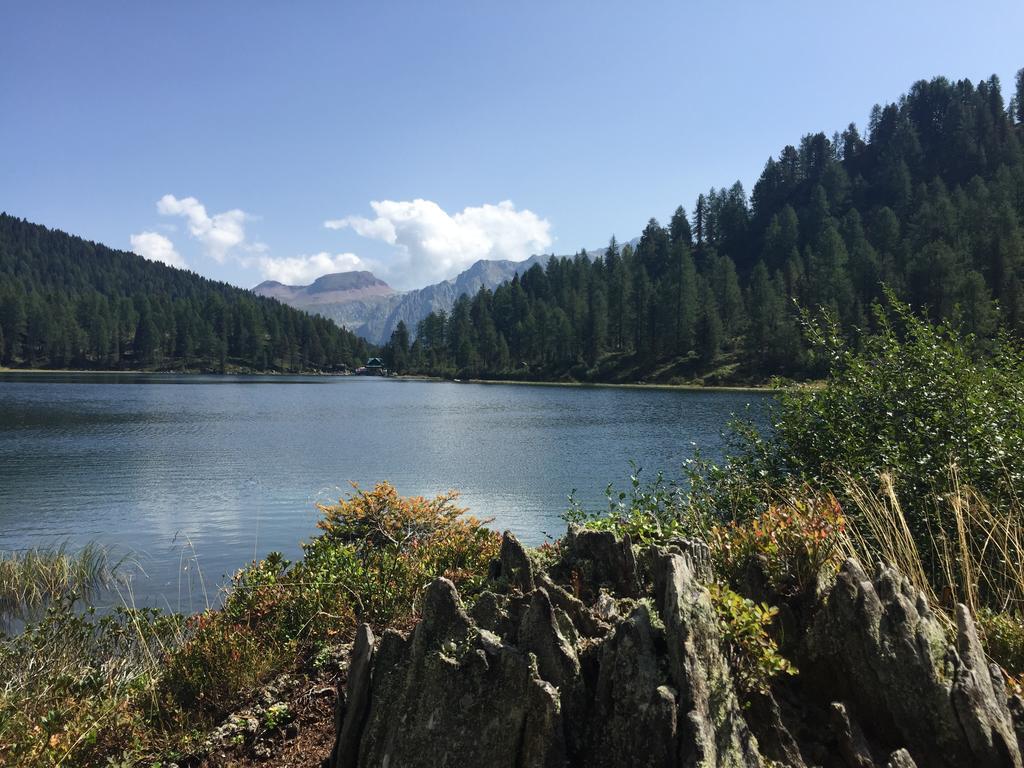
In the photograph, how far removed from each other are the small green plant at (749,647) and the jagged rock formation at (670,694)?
10cm

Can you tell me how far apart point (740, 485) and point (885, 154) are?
210 meters

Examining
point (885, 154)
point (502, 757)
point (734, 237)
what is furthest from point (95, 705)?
point (885, 154)

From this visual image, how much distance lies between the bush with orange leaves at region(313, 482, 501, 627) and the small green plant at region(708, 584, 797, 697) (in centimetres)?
291

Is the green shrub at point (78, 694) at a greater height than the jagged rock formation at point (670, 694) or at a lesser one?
lesser

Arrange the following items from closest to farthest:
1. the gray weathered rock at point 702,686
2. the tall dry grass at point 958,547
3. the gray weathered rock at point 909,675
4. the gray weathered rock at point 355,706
Result: the gray weathered rock at point 702,686
the gray weathered rock at point 909,675
the gray weathered rock at point 355,706
the tall dry grass at point 958,547

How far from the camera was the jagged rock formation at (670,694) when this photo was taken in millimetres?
3625

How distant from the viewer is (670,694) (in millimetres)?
3535

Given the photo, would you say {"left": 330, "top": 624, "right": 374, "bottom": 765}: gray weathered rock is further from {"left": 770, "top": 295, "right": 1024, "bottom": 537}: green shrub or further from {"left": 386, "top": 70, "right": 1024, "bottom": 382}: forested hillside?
{"left": 386, "top": 70, "right": 1024, "bottom": 382}: forested hillside

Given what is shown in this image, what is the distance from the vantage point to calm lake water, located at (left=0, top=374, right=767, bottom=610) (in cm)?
2059

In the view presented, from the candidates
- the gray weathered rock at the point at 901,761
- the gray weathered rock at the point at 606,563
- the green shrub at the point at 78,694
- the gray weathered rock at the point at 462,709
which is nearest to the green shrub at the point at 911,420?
the gray weathered rock at the point at 606,563

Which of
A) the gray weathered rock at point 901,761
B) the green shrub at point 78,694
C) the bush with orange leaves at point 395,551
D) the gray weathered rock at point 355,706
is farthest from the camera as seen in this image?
the bush with orange leaves at point 395,551

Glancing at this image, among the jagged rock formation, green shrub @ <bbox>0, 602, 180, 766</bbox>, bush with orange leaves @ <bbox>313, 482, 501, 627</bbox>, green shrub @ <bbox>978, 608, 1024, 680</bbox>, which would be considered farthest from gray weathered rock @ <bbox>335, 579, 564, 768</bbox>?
green shrub @ <bbox>978, 608, 1024, 680</bbox>

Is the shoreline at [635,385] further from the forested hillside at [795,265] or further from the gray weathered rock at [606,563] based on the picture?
the gray weathered rock at [606,563]

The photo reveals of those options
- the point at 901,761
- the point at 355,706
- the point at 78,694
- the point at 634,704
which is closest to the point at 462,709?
the point at 355,706
